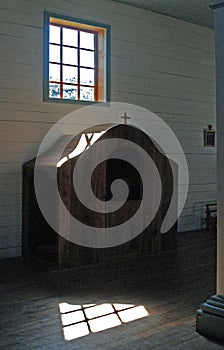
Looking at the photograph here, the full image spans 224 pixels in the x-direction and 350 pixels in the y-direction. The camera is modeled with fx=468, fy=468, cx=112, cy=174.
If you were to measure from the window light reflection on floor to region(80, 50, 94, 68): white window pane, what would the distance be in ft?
10.9

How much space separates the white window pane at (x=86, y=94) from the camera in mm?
5922

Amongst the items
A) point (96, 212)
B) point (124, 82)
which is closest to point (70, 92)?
point (124, 82)

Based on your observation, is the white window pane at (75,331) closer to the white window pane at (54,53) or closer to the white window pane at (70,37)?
the white window pane at (54,53)

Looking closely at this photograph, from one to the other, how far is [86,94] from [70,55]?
1.71 ft

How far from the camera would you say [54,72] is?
5.67m

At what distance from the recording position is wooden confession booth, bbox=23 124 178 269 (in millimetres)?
4750

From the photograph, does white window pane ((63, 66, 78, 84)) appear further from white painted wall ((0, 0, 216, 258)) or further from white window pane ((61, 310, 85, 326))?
white window pane ((61, 310, 85, 326))

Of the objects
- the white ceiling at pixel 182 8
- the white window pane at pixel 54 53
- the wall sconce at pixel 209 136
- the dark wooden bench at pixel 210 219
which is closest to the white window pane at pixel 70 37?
the white window pane at pixel 54 53

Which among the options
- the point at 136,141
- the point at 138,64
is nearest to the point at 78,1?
the point at 138,64

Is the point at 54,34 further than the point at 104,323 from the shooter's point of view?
Yes

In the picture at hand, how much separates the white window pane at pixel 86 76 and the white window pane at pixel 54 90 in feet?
1.20

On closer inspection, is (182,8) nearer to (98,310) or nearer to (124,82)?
(124,82)

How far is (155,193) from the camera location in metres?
5.47

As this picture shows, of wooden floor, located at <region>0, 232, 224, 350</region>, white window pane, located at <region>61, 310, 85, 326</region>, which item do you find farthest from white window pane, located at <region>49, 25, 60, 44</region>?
white window pane, located at <region>61, 310, 85, 326</region>
